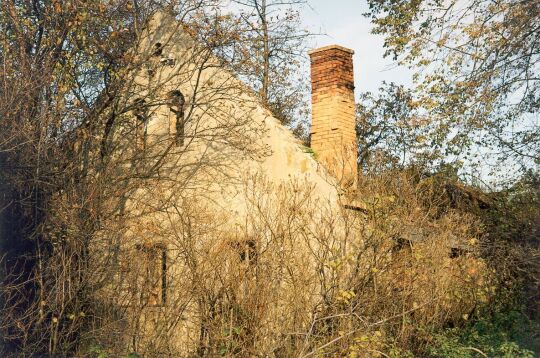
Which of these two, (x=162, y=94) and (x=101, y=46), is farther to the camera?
(x=162, y=94)

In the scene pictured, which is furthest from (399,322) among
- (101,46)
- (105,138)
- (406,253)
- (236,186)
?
(101,46)

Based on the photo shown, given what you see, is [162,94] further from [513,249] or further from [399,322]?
[513,249]

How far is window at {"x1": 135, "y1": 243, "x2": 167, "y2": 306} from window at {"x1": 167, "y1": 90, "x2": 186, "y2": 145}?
9.64 ft

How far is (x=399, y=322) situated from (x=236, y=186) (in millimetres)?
3715

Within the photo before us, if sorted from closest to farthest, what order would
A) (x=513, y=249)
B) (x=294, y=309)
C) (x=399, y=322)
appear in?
(x=294, y=309), (x=399, y=322), (x=513, y=249)

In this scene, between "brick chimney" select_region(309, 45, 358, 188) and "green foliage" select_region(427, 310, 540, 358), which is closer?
"green foliage" select_region(427, 310, 540, 358)

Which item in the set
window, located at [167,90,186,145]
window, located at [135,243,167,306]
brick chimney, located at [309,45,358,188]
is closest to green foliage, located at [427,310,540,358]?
brick chimney, located at [309,45,358,188]

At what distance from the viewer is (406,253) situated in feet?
35.0

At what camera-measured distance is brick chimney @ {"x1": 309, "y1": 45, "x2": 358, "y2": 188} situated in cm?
1290

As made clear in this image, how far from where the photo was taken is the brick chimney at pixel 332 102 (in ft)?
42.3

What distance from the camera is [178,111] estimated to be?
43.4 ft

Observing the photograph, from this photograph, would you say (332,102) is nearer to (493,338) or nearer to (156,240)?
(156,240)

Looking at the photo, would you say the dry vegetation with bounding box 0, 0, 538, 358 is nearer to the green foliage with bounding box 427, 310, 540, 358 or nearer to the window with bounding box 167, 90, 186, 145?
the window with bounding box 167, 90, 186, 145

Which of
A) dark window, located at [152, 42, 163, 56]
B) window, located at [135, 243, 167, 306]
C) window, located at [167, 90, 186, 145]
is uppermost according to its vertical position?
dark window, located at [152, 42, 163, 56]
